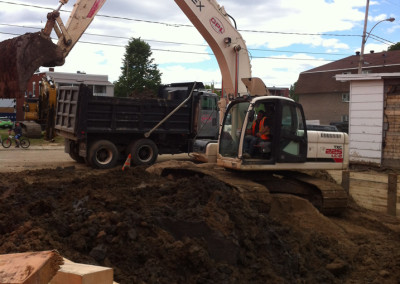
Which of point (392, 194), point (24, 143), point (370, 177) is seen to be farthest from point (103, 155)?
point (24, 143)

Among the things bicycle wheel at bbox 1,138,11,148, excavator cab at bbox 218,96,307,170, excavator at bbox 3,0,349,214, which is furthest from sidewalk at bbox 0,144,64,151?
excavator cab at bbox 218,96,307,170

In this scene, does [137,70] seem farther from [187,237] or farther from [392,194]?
[187,237]

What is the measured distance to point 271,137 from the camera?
8.62 metres

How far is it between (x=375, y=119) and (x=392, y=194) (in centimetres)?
549

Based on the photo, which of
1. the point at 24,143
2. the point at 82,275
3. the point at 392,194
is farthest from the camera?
the point at 24,143

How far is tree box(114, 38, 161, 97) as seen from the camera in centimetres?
5203

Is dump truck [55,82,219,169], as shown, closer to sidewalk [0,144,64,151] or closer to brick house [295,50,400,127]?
sidewalk [0,144,64,151]

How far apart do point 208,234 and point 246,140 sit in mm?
3578

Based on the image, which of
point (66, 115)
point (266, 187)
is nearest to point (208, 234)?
point (266, 187)

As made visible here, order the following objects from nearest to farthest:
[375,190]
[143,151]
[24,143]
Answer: [375,190], [143,151], [24,143]

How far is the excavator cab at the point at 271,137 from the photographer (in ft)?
27.8

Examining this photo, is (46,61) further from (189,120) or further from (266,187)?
(189,120)

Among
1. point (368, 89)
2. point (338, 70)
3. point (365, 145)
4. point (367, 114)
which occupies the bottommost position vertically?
point (365, 145)

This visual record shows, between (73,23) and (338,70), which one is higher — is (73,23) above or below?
below
